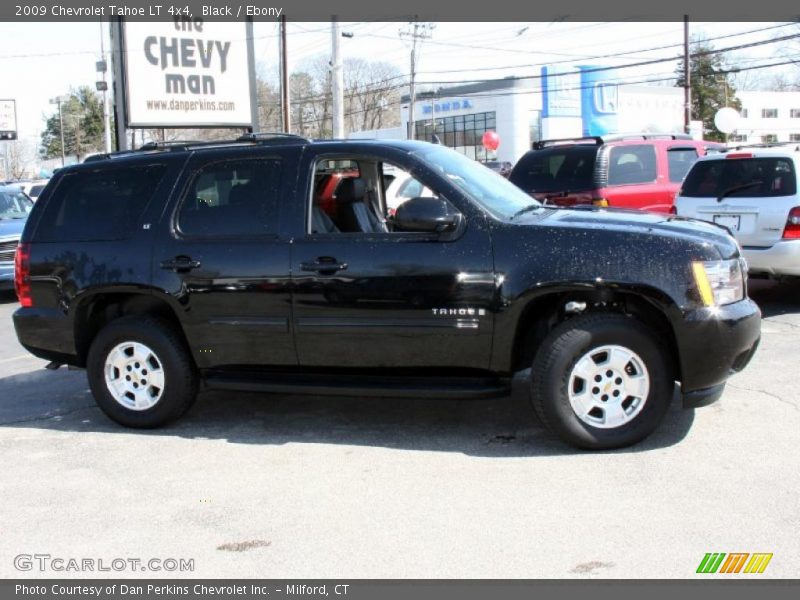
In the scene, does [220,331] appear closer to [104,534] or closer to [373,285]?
[373,285]

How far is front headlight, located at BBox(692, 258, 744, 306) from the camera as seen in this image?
4.90 m

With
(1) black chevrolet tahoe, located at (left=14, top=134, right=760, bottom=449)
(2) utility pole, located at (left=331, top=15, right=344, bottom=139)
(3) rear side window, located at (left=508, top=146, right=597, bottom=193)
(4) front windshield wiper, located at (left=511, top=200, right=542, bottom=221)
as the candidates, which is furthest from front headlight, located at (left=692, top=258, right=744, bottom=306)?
(2) utility pole, located at (left=331, top=15, right=344, bottom=139)

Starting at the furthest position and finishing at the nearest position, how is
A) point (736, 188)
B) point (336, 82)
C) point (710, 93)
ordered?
point (710, 93) → point (336, 82) → point (736, 188)

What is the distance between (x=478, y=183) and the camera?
5.70m

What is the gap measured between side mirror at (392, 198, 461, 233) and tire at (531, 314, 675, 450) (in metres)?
A: 0.91

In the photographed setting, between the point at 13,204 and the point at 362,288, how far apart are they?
461 inches

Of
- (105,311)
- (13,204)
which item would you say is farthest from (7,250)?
(105,311)

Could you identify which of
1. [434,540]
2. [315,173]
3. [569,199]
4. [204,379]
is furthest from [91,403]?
[569,199]

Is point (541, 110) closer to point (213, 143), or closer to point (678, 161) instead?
point (678, 161)

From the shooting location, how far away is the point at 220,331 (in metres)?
5.68

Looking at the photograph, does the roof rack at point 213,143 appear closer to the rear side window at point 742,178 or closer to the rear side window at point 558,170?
the rear side window at point 742,178

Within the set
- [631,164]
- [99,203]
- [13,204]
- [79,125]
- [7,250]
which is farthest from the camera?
[79,125]

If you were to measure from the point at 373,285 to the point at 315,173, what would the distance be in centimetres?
92

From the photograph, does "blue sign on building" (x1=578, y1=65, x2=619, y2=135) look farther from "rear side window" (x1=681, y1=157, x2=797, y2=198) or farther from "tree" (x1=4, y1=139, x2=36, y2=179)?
"rear side window" (x1=681, y1=157, x2=797, y2=198)
